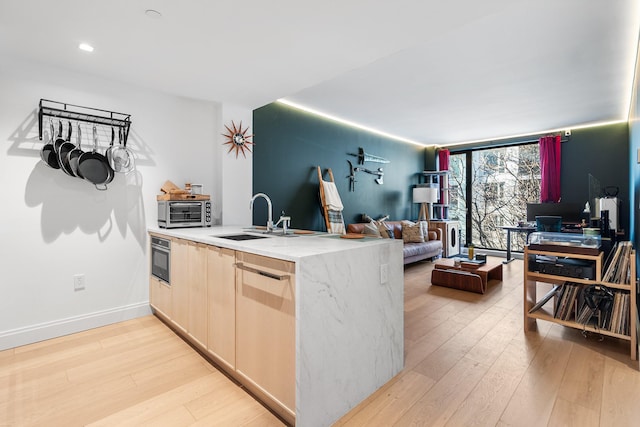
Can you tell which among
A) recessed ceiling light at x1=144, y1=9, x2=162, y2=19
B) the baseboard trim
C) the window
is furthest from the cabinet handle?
the window

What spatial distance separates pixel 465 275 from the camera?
3912 millimetres

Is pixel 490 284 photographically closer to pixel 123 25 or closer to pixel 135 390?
pixel 135 390

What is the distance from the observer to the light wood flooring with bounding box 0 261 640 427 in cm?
162

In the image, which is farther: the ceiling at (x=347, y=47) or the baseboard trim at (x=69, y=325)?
the baseboard trim at (x=69, y=325)

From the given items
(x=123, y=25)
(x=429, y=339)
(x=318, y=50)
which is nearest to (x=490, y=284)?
(x=429, y=339)

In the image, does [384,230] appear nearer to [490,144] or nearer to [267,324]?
[490,144]

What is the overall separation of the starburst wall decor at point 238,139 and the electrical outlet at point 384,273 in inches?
92.4

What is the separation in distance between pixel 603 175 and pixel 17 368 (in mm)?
7767

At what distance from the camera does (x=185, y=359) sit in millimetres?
2252

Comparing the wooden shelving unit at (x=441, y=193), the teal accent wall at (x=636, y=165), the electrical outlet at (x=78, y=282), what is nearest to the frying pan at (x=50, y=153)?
the electrical outlet at (x=78, y=282)

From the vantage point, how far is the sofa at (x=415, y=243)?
4909 millimetres

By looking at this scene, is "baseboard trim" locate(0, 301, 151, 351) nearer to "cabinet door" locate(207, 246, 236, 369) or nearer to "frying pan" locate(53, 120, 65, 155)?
"cabinet door" locate(207, 246, 236, 369)

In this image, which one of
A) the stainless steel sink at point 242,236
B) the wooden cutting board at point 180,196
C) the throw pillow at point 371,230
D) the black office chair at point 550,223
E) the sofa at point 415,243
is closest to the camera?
the stainless steel sink at point 242,236

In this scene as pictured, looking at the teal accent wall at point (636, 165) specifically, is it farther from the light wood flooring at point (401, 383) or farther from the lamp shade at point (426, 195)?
the lamp shade at point (426, 195)
